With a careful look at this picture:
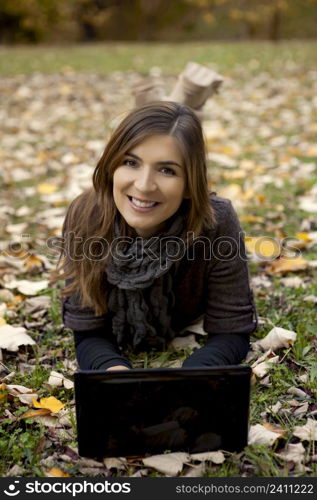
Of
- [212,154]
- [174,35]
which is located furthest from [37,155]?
[174,35]

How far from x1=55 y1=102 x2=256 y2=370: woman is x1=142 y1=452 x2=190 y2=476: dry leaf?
363 millimetres

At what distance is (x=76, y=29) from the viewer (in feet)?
60.8

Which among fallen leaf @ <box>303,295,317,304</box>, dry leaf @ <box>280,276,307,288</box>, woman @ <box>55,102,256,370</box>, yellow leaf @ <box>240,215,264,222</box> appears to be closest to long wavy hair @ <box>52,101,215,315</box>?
woman @ <box>55,102,256,370</box>

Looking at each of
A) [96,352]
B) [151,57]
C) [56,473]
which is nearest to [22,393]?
[96,352]

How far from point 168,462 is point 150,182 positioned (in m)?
0.84

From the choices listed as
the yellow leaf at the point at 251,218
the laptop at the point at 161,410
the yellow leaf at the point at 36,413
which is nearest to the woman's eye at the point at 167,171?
the laptop at the point at 161,410

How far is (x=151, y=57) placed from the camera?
34.3 feet

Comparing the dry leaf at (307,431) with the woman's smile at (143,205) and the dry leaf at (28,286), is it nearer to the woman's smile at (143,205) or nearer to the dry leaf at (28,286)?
the woman's smile at (143,205)

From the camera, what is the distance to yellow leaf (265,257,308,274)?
9.72 ft

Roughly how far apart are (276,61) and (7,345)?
27.1 feet

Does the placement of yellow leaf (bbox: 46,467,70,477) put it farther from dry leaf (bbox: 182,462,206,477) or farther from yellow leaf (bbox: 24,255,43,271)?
yellow leaf (bbox: 24,255,43,271)

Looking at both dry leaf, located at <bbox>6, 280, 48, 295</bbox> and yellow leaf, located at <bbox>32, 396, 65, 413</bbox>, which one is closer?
yellow leaf, located at <bbox>32, 396, 65, 413</bbox>

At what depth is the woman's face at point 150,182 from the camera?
6.08 ft

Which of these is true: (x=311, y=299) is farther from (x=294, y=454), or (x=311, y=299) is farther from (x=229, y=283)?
(x=294, y=454)
